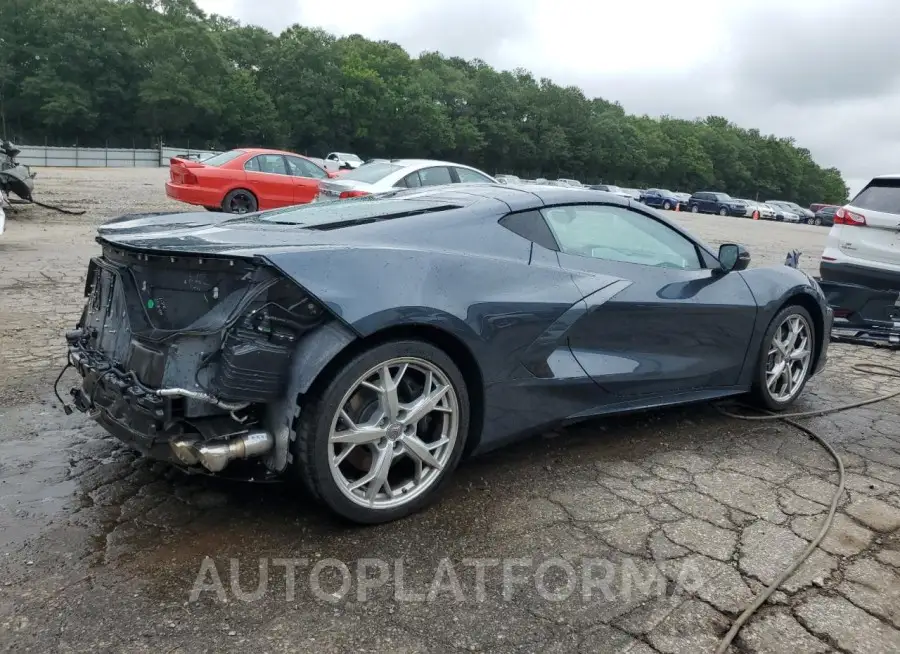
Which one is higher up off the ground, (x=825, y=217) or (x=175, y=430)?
(x=825, y=217)

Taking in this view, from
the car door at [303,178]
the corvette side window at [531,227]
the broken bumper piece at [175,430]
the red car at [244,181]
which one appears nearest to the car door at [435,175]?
the red car at [244,181]

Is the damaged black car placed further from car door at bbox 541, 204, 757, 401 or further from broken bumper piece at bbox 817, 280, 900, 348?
broken bumper piece at bbox 817, 280, 900, 348

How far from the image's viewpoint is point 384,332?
277cm

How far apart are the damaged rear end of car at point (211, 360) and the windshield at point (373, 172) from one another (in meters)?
7.66

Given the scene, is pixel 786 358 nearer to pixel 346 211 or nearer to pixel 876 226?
pixel 346 211

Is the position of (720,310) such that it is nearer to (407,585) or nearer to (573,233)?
(573,233)

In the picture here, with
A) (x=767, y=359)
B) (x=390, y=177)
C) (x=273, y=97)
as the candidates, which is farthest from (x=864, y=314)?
(x=273, y=97)

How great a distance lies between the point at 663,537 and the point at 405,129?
67.1 meters

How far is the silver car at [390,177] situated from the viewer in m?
10.0

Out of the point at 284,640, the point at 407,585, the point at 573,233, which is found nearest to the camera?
the point at 284,640

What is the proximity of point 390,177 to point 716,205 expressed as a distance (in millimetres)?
42292

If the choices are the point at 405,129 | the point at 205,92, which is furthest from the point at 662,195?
the point at 205,92

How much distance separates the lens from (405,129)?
67062 millimetres

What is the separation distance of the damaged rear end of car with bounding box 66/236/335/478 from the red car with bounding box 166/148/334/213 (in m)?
10.5
